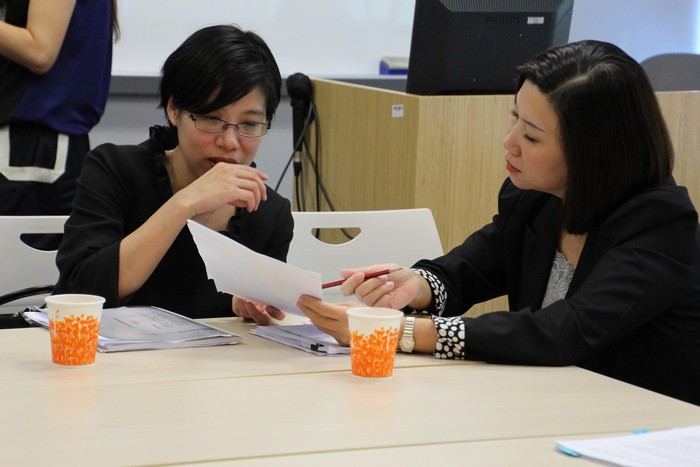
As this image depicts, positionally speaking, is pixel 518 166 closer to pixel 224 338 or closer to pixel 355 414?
pixel 224 338

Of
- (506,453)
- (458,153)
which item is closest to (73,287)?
(506,453)

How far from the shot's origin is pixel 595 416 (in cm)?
125

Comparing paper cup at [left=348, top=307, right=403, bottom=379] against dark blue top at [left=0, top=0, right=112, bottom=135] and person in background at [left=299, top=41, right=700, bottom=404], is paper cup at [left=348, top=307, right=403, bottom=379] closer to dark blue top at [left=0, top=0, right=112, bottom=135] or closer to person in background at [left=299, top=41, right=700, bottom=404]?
person in background at [left=299, top=41, right=700, bottom=404]

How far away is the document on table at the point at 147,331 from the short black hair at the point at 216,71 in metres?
0.43

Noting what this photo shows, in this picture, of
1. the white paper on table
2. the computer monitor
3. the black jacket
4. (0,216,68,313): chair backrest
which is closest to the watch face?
the white paper on table

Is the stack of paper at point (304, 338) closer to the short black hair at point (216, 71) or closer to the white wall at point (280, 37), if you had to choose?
the short black hair at point (216, 71)

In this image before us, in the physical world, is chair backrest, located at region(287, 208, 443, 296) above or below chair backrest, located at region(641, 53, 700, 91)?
below

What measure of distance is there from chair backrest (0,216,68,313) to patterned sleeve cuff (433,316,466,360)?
94cm

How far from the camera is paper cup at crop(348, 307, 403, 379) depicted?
1.39 meters

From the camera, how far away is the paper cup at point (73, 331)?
139 centimetres

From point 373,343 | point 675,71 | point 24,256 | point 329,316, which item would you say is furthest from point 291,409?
point 675,71

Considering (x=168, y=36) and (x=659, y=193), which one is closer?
(x=659, y=193)

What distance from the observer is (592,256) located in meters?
1.71

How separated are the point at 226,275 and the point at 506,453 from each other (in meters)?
0.66
